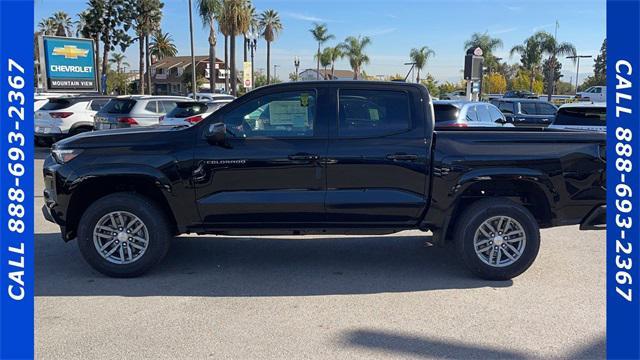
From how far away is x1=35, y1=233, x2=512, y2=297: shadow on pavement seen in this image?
491 cm

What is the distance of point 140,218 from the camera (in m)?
5.01

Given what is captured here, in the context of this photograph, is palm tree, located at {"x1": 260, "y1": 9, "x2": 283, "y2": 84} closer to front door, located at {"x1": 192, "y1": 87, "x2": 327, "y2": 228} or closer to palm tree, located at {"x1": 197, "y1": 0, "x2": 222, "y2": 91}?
palm tree, located at {"x1": 197, "y1": 0, "x2": 222, "y2": 91}

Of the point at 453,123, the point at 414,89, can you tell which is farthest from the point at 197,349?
the point at 453,123

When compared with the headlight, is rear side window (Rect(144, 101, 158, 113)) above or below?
above

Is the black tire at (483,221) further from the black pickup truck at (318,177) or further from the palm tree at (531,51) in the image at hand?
the palm tree at (531,51)

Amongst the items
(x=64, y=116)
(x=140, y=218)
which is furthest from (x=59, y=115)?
(x=140, y=218)

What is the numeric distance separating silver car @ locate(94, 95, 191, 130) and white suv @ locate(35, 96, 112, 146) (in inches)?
53.3

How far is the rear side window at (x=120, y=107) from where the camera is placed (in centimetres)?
1384

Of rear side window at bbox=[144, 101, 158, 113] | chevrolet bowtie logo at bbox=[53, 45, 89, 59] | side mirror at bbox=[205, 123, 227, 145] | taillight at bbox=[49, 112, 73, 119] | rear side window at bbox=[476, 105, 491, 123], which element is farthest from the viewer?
chevrolet bowtie logo at bbox=[53, 45, 89, 59]

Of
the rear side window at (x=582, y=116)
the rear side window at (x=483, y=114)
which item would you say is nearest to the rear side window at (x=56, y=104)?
the rear side window at (x=483, y=114)

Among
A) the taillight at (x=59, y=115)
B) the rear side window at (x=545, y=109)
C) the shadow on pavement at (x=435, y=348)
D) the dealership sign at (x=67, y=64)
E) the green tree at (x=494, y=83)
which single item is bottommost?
the shadow on pavement at (x=435, y=348)

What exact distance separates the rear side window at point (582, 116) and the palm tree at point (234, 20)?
2965cm

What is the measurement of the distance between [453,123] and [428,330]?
7422mm

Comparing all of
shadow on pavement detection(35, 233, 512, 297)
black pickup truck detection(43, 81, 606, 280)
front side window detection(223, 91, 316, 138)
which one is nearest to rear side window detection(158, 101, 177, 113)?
shadow on pavement detection(35, 233, 512, 297)
